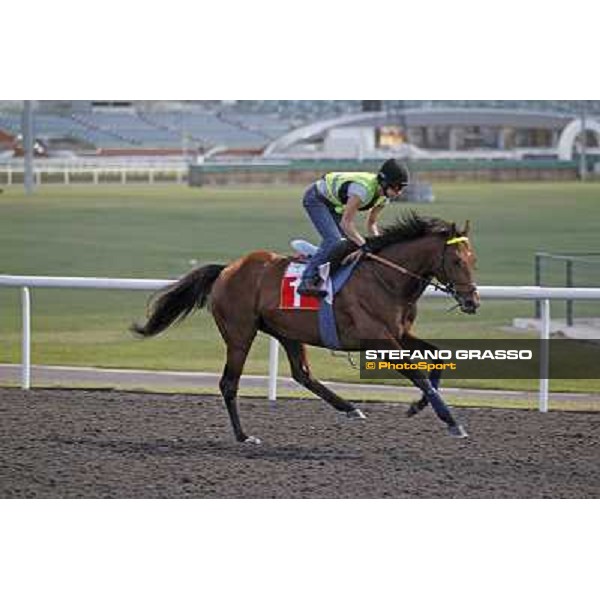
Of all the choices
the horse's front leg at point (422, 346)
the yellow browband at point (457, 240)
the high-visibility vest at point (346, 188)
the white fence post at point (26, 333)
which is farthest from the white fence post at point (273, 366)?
the yellow browband at point (457, 240)

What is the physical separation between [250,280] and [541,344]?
1.42 m

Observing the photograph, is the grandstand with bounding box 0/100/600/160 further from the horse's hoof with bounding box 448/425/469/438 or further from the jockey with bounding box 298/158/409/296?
the horse's hoof with bounding box 448/425/469/438

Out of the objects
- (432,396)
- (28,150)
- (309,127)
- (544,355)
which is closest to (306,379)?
(432,396)

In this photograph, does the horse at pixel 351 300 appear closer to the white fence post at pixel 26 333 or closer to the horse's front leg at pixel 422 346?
the horse's front leg at pixel 422 346

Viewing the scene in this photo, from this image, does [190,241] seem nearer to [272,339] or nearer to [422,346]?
[272,339]

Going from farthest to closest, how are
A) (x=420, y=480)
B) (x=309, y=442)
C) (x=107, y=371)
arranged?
(x=107, y=371) → (x=309, y=442) → (x=420, y=480)

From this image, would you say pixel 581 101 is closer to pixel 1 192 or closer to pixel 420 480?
pixel 420 480

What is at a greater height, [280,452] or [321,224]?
[321,224]

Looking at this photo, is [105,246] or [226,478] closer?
[226,478]

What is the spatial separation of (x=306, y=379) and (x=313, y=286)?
→ 1.56 ft

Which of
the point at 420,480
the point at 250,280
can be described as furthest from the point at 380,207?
the point at 420,480

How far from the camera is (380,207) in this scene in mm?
7871

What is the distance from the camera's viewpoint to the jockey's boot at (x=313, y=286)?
7.96 m

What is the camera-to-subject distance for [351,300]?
7.96m
